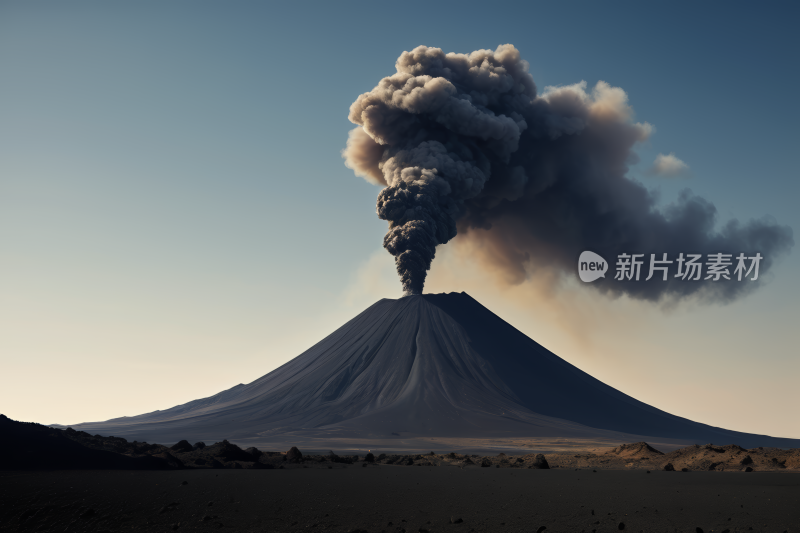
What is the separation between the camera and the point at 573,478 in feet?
83.1

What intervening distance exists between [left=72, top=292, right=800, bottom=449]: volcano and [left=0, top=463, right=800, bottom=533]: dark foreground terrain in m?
43.2

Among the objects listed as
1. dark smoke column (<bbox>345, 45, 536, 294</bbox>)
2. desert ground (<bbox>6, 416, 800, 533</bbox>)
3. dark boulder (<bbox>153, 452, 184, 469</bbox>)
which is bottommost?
dark boulder (<bbox>153, 452, 184, 469</bbox>)

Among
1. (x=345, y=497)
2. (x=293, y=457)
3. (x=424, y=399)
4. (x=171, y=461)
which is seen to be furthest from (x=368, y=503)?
(x=424, y=399)

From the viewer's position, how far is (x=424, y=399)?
294 feet

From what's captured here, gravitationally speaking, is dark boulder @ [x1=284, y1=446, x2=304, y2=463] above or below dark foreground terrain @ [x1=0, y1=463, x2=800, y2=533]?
below

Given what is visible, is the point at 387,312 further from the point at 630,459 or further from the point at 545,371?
the point at 630,459

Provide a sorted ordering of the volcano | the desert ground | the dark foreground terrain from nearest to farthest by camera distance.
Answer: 1. the dark foreground terrain
2. the desert ground
3. the volcano

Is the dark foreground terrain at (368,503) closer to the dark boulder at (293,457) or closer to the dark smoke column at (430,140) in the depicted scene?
the dark boulder at (293,457)

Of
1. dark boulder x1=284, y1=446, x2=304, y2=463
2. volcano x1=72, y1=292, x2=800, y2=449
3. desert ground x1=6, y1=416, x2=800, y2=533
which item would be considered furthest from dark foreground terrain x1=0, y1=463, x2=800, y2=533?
volcano x1=72, y1=292, x2=800, y2=449

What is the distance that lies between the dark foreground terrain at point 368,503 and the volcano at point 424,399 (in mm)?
43232

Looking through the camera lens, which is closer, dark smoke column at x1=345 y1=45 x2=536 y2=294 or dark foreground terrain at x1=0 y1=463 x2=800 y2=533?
dark foreground terrain at x1=0 y1=463 x2=800 y2=533

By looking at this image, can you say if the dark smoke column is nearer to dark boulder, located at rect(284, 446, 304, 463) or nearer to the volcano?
the volcano

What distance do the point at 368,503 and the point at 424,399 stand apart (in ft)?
238

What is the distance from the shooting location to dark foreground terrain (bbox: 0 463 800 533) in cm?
1595
